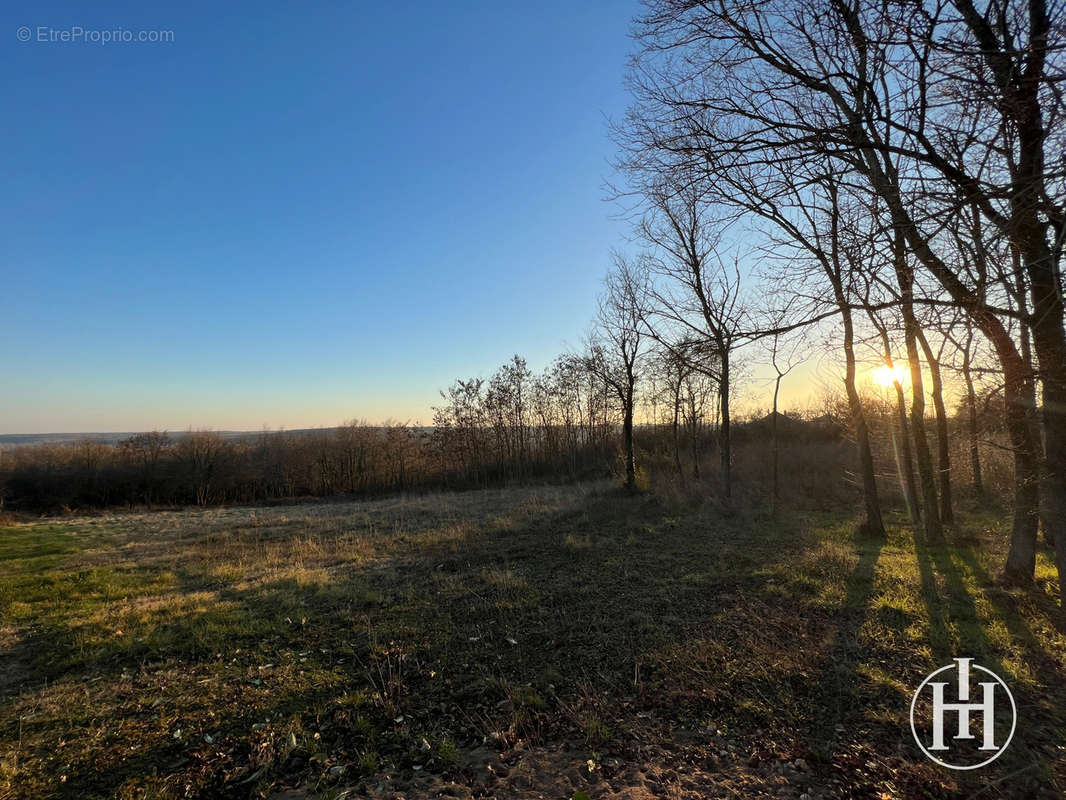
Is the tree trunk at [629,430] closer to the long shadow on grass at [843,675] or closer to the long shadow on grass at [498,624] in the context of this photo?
the long shadow on grass at [498,624]

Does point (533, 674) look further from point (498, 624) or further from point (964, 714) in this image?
point (964, 714)

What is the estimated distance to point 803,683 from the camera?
436cm

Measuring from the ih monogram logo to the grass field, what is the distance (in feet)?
0.36

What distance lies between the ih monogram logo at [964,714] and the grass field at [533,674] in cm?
11

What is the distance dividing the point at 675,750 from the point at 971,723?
2.40 metres

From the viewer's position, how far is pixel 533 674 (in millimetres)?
4789

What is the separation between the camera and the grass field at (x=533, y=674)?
10.7 feet

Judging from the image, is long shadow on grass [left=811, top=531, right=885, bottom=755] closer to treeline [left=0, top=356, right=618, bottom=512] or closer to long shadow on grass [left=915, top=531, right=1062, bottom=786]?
long shadow on grass [left=915, top=531, right=1062, bottom=786]

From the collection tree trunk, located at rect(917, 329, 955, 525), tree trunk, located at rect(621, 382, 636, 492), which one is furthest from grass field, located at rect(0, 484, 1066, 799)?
tree trunk, located at rect(621, 382, 636, 492)

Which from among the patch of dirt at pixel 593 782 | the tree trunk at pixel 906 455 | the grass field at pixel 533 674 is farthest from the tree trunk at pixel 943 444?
the patch of dirt at pixel 593 782

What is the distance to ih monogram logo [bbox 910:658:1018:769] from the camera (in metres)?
3.38

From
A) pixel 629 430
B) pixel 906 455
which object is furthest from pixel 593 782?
pixel 629 430

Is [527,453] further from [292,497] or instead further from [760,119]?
[760,119]

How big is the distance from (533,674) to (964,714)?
358 cm
